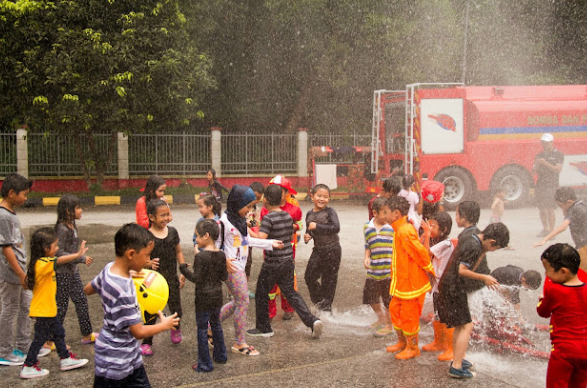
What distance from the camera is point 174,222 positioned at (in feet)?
43.0

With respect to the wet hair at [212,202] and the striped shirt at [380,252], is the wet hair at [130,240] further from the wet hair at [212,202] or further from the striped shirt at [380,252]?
the striped shirt at [380,252]

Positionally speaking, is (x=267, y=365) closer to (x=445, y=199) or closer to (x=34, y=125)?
(x=445, y=199)

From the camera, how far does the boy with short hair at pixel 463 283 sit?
14.7ft

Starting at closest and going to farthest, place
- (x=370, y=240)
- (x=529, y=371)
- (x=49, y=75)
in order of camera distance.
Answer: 1. (x=529, y=371)
2. (x=370, y=240)
3. (x=49, y=75)

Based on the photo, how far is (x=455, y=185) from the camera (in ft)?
50.2

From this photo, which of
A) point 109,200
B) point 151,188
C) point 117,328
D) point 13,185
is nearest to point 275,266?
point 151,188

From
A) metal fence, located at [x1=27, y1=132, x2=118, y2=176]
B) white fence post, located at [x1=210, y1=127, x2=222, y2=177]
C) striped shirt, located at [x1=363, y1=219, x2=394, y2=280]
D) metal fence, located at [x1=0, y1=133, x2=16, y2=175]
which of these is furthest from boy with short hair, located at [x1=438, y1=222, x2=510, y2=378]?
metal fence, located at [x1=0, y1=133, x2=16, y2=175]

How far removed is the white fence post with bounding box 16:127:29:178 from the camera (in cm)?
1848

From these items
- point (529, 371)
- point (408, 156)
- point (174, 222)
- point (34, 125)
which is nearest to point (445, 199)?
point (408, 156)

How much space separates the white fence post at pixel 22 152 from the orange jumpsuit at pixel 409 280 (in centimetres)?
1630

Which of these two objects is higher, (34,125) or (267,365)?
(34,125)

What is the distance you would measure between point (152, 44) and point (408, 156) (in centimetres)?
808

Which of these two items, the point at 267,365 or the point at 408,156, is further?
the point at 408,156

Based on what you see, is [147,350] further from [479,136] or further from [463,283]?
[479,136]
